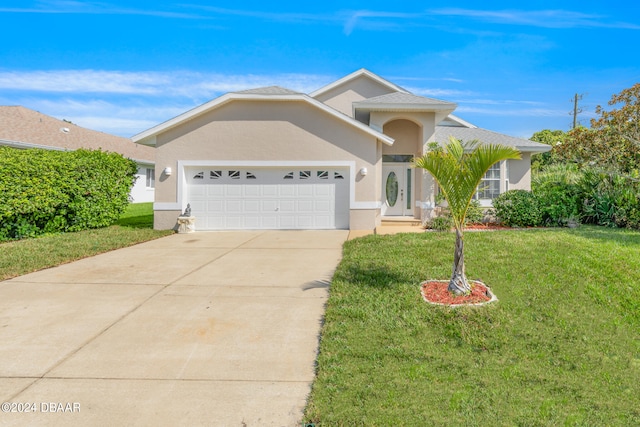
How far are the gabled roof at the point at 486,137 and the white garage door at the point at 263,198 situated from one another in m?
5.39

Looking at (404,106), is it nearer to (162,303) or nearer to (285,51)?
(285,51)

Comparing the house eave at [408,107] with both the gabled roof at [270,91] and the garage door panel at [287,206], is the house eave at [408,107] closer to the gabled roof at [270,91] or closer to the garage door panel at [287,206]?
the gabled roof at [270,91]

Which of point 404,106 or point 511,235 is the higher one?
point 404,106

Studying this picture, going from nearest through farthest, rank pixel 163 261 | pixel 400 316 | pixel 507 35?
pixel 400 316, pixel 163 261, pixel 507 35

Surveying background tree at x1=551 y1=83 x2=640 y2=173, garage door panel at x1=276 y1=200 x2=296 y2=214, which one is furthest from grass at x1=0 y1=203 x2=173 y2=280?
background tree at x1=551 y1=83 x2=640 y2=173

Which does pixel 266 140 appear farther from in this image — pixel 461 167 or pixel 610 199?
pixel 610 199

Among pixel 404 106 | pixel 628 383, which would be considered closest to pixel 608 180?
pixel 404 106

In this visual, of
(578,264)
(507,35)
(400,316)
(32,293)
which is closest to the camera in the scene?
(400,316)

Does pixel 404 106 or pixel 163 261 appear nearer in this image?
pixel 163 261

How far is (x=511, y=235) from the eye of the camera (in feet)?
31.3

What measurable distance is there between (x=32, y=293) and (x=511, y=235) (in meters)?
10.6

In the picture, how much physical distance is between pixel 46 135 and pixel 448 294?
24682 millimetres

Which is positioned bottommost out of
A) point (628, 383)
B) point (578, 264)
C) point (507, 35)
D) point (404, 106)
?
point (628, 383)

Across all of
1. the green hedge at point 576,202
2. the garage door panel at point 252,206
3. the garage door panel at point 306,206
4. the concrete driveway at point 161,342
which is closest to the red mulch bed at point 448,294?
the concrete driveway at point 161,342
